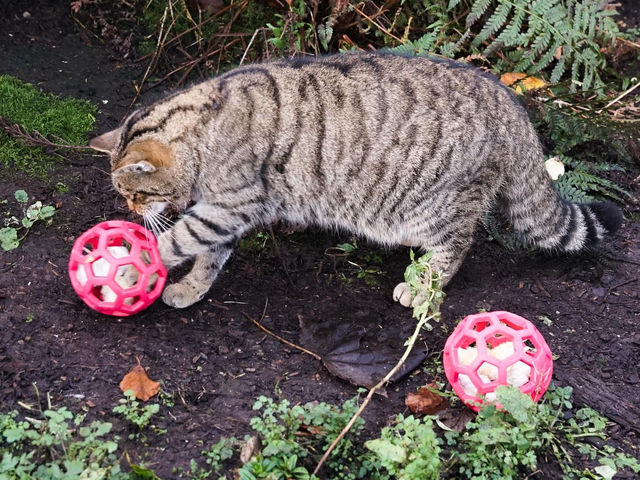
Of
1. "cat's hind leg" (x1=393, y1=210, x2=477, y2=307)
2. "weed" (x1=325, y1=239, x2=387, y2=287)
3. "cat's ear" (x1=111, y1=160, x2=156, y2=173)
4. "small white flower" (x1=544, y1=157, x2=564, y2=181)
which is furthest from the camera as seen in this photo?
"small white flower" (x1=544, y1=157, x2=564, y2=181)

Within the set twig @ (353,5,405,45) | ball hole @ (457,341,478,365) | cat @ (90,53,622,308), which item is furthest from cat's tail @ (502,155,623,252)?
twig @ (353,5,405,45)

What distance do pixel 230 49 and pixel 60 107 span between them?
130 cm

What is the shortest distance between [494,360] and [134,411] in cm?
148

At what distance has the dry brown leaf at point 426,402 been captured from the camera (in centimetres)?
311

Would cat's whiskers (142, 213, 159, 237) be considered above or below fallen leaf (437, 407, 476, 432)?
above

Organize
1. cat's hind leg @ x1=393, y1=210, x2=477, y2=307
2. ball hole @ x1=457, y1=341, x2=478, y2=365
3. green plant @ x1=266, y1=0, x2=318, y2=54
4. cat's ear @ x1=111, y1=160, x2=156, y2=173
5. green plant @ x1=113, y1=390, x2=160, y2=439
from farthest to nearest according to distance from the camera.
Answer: green plant @ x1=266, y1=0, x2=318, y2=54, cat's hind leg @ x1=393, y1=210, x2=477, y2=307, cat's ear @ x1=111, y1=160, x2=156, y2=173, ball hole @ x1=457, y1=341, x2=478, y2=365, green plant @ x1=113, y1=390, x2=160, y2=439

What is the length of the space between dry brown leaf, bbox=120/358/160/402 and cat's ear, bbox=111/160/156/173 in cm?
95

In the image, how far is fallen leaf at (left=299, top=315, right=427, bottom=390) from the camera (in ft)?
10.9

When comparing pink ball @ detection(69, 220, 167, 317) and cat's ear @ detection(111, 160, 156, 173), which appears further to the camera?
cat's ear @ detection(111, 160, 156, 173)

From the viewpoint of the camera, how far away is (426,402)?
3117 millimetres

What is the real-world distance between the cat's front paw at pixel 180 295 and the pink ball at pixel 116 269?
207 millimetres

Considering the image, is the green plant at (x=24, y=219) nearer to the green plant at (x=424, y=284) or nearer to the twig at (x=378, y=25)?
the green plant at (x=424, y=284)

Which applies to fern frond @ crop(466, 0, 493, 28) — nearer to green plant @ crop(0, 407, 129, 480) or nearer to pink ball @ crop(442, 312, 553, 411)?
pink ball @ crop(442, 312, 553, 411)

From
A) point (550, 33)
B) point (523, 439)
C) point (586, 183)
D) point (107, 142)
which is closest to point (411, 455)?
point (523, 439)
